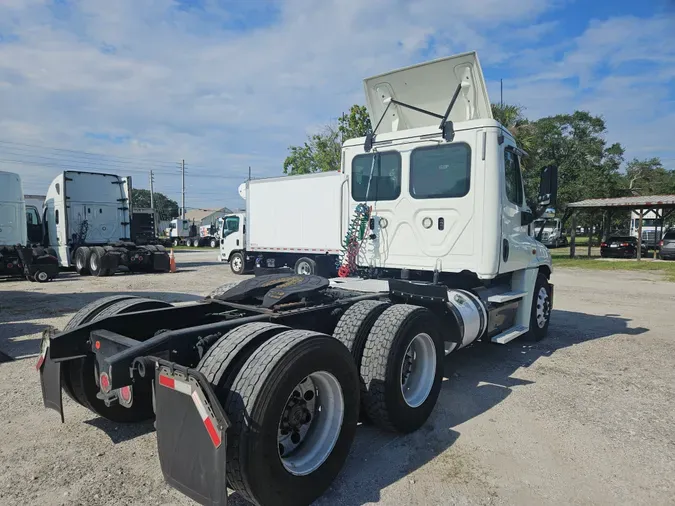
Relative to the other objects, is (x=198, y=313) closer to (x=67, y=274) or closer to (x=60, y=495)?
(x=60, y=495)

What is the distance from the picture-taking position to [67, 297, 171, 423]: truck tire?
338cm

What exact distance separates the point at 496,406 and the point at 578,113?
47226mm

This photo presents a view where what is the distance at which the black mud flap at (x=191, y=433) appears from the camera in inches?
88.5

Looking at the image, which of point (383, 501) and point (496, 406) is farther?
point (496, 406)

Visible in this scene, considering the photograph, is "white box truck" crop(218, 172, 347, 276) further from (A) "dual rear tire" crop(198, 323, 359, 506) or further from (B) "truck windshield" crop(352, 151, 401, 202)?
(A) "dual rear tire" crop(198, 323, 359, 506)

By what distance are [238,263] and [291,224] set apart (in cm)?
342

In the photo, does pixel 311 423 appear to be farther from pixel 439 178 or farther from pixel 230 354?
pixel 439 178

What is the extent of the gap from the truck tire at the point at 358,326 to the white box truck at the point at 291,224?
31.0ft

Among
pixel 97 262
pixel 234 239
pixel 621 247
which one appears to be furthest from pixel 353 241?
pixel 621 247

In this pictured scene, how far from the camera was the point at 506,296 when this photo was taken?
5773 millimetres

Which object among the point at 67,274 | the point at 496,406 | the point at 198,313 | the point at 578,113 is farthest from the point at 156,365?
the point at 578,113

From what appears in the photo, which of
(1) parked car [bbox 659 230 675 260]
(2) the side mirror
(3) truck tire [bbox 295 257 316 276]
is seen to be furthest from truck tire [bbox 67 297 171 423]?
(1) parked car [bbox 659 230 675 260]

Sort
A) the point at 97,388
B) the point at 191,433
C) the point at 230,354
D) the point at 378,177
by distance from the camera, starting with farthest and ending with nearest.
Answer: the point at 378,177 → the point at 97,388 → the point at 230,354 → the point at 191,433

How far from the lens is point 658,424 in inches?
160
